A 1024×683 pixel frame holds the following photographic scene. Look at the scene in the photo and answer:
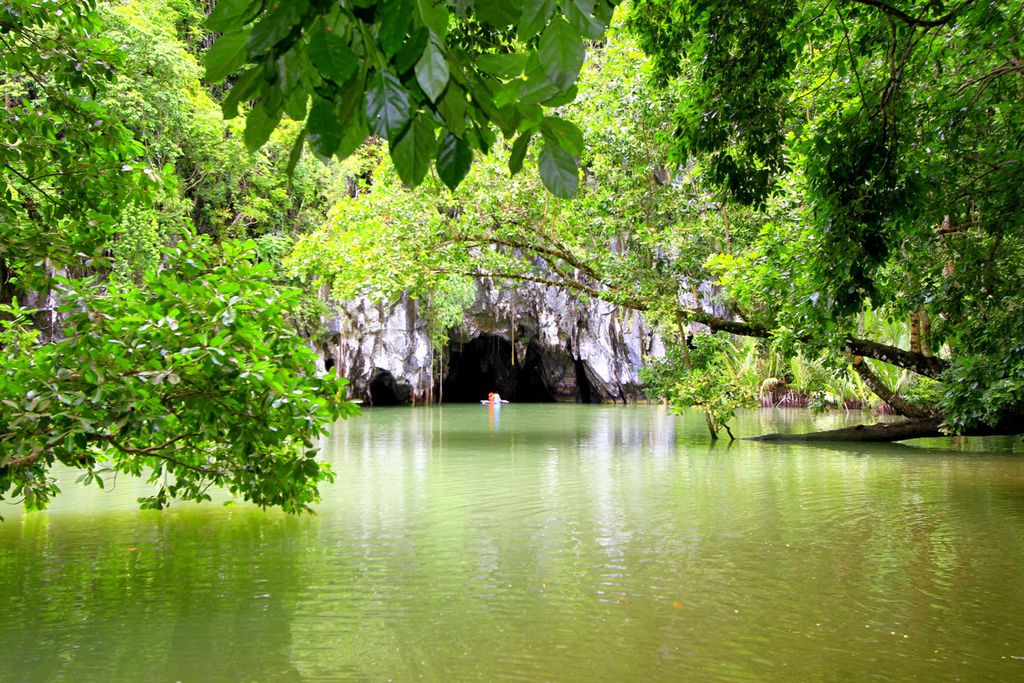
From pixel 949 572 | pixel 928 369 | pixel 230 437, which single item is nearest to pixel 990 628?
pixel 949 572

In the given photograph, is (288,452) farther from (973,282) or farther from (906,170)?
(973,282)

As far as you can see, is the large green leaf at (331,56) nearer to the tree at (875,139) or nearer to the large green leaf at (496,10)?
the large green leaf at (496,10)

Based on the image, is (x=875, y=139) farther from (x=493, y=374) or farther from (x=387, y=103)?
(x=493, y=374)

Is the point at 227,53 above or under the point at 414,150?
above

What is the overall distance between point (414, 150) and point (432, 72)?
11 centimetres

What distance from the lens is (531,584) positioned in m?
4.09

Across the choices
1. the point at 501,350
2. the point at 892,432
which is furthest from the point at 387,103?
the point at 501,350

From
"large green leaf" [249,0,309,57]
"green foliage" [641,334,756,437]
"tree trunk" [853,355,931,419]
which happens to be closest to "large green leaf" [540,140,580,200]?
"large green leaf" [249,0,309,57]

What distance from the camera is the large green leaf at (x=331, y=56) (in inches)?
37.6

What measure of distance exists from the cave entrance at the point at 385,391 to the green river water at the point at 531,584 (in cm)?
1937

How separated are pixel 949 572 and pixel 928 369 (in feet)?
23.3

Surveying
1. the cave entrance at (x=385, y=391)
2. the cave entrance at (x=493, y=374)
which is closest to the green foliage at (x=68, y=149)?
the cave entrance at (x=385, y=391)

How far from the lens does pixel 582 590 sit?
398cm

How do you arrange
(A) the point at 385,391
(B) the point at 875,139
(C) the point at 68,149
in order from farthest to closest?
1. (A) the point at 385,391
2. (B) the point at 875,139
3. (C) the point at 68,149
